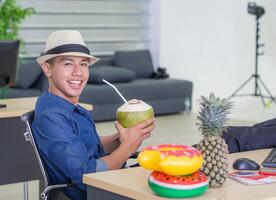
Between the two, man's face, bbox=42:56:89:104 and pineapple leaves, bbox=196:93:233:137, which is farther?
man's face, bbox=42:56:89:104

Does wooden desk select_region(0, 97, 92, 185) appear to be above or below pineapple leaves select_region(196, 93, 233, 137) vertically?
below

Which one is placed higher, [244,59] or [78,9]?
[78,9]

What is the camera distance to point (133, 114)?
7.98ft

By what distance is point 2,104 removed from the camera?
13.3 ft

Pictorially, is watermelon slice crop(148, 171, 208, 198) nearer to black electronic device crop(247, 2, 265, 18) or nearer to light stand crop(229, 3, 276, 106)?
light stand crop(229, 3, 276, 106)

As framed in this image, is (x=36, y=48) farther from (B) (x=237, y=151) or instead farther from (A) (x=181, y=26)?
(B) (x=237, y=151)

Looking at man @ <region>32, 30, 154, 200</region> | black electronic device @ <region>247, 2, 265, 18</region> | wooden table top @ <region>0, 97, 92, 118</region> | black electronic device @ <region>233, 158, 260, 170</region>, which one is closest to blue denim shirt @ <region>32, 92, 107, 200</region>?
man @ <region>32, 30, 154, 200</region>

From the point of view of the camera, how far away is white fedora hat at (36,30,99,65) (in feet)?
8.52

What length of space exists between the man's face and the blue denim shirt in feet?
0.15

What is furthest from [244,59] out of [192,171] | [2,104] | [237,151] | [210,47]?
[192,171]

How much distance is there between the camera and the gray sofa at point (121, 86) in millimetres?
8047

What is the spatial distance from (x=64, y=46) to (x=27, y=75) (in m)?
5.53

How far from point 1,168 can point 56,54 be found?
1.62 meters

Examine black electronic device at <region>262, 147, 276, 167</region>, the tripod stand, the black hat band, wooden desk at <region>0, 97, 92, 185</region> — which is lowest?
the tripod stand
